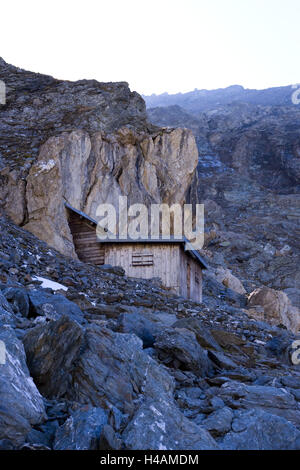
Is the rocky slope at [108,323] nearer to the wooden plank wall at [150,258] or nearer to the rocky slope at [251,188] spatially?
the wooden plank wall at [150,258]

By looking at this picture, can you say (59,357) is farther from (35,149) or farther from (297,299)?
(297,299)

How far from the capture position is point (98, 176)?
36438 mm

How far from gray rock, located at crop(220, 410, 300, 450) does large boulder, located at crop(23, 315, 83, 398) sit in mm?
2413

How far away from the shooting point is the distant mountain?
5729 inches

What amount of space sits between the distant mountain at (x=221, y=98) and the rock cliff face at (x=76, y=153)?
9880 centimetres

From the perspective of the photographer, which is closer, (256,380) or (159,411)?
(159,411)

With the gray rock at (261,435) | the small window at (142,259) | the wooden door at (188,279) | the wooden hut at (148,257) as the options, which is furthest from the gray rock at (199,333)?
the wooden door at (188,279)

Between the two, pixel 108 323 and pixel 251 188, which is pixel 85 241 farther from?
pixel 251 188

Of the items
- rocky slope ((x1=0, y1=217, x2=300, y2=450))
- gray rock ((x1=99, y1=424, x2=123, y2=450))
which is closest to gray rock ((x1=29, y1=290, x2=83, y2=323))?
rocky slope ((x1=0, y1=217, x2=300, y2=450))

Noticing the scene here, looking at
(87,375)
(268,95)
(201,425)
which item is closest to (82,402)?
(87,375)

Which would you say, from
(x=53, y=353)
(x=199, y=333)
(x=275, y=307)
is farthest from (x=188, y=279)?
(x=53, y=353)

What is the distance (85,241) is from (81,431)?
20651 millimetres

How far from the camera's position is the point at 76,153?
33.8 metres
